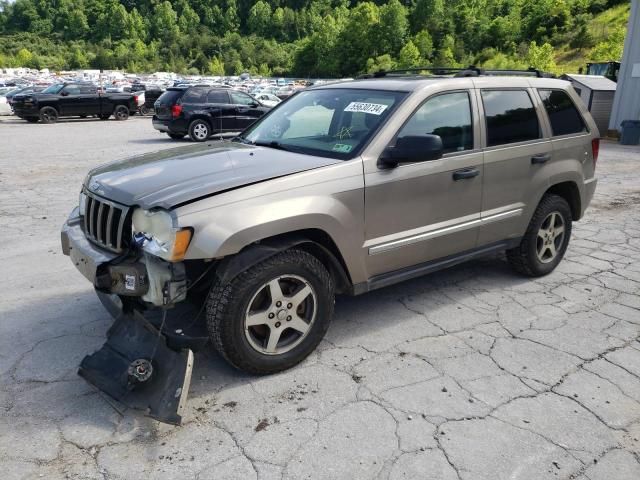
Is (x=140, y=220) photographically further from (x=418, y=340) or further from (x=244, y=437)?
(x=418, y=340)

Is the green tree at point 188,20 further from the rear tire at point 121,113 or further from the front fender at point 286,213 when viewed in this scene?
the front fender at point 286,213

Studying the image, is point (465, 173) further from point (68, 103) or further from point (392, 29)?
point (392, 29)

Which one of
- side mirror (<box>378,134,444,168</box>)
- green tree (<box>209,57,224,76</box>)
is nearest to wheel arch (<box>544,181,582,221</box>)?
side mirror (<box>378,134,444,168</box>)

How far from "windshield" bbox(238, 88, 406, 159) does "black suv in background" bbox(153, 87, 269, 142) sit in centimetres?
1098

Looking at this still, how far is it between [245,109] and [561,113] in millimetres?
12809

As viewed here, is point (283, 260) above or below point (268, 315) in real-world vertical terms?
above

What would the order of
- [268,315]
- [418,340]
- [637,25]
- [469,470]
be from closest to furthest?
[469,470] → [268,315] → [418,340] → [637,25]

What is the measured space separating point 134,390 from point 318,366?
111 centimetres

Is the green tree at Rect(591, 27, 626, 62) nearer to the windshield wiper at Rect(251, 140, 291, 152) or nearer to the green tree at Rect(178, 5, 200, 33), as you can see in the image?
the windshield wiper at Rect(251, 140, 291, 152)

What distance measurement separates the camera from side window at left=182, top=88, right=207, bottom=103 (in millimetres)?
15641

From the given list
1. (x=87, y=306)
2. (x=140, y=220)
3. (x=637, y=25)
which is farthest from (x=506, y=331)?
(x=637, y=25)

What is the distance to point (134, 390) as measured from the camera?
2.86 metres

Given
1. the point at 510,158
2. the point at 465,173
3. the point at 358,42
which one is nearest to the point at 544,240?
the point at 510,158

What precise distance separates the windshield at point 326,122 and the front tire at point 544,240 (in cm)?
181
